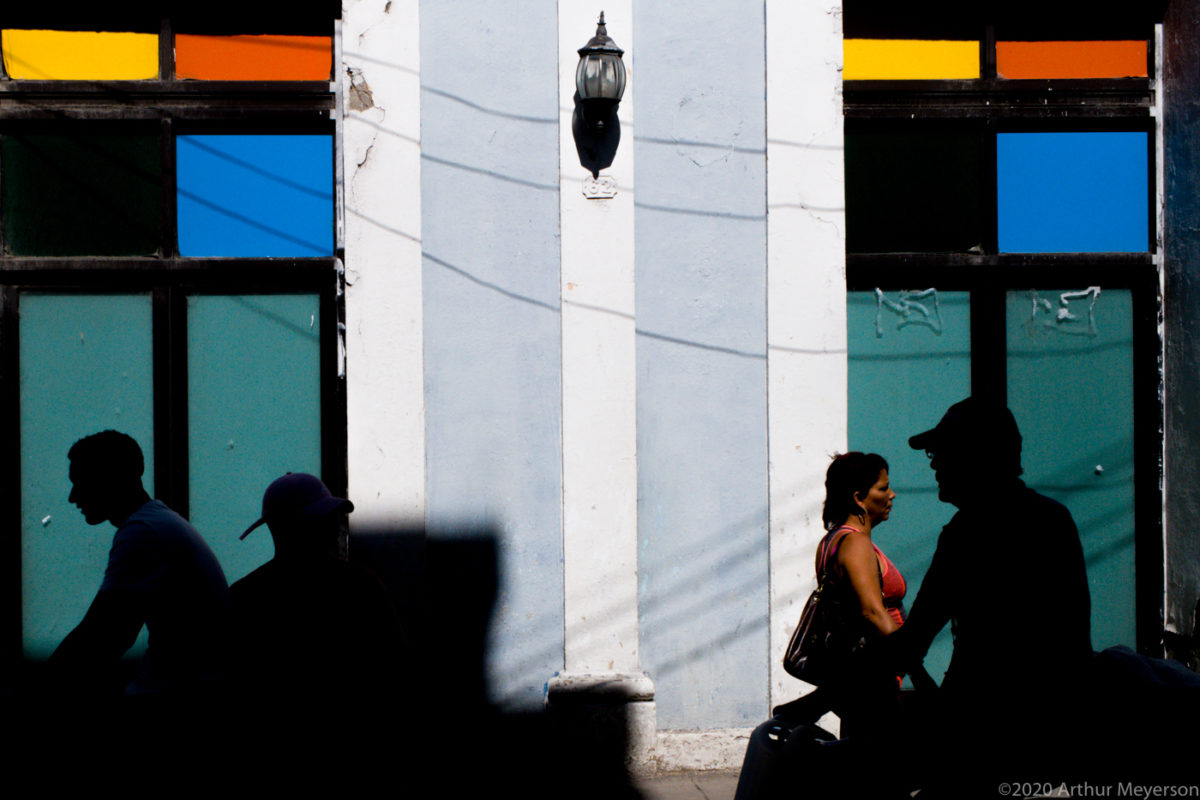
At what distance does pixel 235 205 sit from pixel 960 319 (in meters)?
3.97

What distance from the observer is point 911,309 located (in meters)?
5.79

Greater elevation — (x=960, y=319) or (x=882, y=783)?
(x=960, y=319)

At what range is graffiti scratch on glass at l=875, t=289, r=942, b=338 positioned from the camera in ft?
18.9

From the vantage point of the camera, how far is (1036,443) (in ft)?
19.1

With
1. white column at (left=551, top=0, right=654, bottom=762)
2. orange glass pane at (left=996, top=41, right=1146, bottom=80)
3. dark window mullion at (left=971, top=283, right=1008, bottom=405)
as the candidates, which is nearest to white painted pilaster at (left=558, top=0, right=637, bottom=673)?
white column at (left=551, top=0, right=654, bottom=762)

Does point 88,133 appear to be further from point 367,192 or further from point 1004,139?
point 1004,139

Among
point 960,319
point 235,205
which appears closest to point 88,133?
point 235,205

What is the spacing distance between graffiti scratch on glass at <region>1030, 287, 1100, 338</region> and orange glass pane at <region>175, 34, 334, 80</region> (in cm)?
408

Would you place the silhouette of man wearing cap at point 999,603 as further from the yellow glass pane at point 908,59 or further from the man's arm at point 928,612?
the yellow glass pane at point 908,59

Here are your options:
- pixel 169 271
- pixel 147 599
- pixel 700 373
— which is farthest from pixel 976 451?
pixel 169 271

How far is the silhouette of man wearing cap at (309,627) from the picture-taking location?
9.98ft

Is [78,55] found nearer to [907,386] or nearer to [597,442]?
[597,442]

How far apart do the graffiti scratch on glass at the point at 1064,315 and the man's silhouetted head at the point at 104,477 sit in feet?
15.3

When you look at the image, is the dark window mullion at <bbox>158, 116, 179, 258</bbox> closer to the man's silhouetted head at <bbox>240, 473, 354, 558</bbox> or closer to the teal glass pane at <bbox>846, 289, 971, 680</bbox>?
the man's silhouetted head at <bbox>240, 473, 354, 558</bbox>
